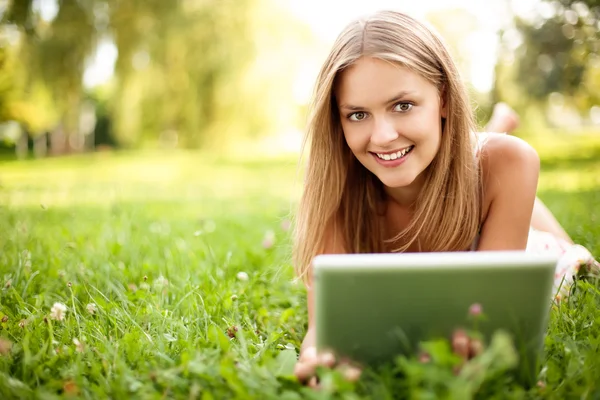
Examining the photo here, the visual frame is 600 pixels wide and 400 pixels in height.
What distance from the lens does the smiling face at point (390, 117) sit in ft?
5.63

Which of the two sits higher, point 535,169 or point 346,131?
point 346,131

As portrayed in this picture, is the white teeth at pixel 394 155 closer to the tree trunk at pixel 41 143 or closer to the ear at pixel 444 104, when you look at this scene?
the ear at pixel 444 104

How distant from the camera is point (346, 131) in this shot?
1848 mm

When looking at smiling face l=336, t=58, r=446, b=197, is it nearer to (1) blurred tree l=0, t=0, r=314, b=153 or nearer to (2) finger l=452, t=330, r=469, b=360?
(2) finger l=452, t=330, r=469, b=360

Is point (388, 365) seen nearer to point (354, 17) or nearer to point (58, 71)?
point (354, 17)

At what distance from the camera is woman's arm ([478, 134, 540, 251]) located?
1881mm

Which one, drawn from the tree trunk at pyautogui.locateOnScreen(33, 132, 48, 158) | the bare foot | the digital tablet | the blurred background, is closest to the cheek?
the digital tablet

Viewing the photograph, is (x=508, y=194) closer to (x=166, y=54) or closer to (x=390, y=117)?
(x=390, y=117)

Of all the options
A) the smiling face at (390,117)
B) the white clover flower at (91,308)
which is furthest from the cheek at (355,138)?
the white clover flower at (91,308)

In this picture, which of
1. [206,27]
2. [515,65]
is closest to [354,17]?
[206,27]

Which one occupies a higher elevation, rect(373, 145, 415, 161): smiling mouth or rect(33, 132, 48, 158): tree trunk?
rect(373, 145, 415, 161): smiling mouth

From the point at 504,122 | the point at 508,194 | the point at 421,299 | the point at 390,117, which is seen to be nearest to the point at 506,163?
the point at 508,194

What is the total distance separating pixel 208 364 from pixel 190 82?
33.5 feet

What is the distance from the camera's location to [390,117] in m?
1.74
